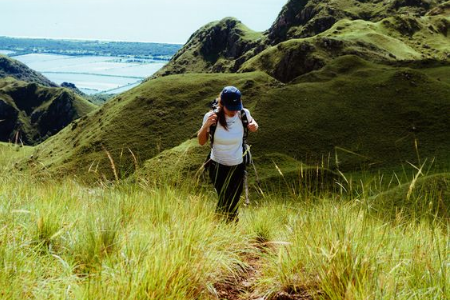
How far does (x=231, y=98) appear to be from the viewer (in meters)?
8.55

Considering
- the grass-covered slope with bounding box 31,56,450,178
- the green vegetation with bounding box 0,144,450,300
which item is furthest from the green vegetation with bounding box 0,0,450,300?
the grass-covered slope with bounding box 31,56,450,178

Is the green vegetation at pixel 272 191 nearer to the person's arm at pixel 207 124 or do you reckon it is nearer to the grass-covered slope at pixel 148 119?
the grass-covered slope at pixel 148 119

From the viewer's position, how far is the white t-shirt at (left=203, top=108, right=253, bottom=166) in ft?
29.1

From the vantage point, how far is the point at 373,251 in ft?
14.5

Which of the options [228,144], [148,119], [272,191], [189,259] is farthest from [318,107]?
[189,259]

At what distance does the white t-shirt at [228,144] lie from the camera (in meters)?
8.88

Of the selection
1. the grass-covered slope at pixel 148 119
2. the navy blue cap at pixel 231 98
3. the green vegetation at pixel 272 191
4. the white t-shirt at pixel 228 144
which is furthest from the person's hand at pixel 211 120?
the grass-covered slope at pixel 148 119

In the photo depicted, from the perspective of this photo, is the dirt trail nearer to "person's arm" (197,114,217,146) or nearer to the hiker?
the hiker

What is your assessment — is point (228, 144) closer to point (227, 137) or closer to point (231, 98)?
point (227, 137)

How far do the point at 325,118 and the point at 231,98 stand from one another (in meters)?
57.9

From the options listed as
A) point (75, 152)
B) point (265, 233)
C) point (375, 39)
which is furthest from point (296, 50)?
point (265, 233)

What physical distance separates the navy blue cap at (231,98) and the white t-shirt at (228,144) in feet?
1.16

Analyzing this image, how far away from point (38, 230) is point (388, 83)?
236ft

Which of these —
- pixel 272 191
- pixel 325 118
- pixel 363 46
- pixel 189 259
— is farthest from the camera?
pixel 363 46
